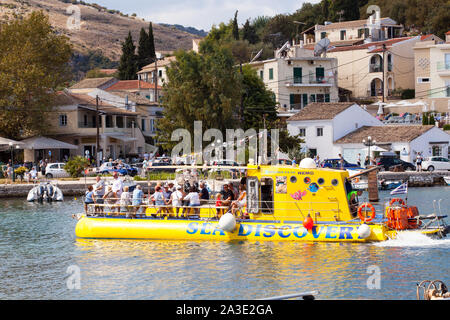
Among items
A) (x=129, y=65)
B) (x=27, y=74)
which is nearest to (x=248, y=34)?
(x=129, y=65)

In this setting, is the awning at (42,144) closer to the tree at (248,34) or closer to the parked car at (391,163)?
the parked car at (391,163)

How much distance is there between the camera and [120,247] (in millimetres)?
24547

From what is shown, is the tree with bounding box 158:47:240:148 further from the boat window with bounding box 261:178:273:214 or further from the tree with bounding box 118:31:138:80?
the tree with bounding box 118:31:138:80

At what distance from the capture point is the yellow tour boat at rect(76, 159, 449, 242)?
23562mm

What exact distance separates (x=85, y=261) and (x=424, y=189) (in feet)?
105

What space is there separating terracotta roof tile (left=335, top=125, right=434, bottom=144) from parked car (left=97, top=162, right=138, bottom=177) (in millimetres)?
17882

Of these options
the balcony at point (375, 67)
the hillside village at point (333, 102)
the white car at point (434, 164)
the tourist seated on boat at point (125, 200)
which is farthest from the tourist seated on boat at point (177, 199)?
the balcony at point (375, 67)

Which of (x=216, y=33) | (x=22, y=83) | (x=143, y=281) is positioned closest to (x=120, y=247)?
(x=143, y=281)

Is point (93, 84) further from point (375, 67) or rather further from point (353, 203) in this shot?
point (353, 203)

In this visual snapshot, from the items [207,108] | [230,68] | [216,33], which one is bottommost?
[207,108]

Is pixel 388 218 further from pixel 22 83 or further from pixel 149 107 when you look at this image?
pixel 149 107

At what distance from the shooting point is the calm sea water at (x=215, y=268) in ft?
60.7

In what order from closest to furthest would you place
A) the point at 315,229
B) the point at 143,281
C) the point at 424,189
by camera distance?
the point at 143,281, the point at 315,229, the point at 424,189

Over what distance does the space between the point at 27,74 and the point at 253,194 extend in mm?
40772
